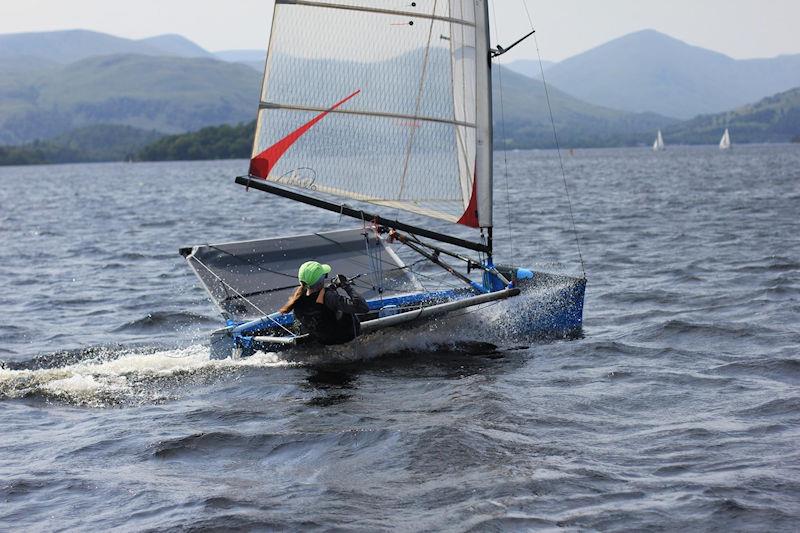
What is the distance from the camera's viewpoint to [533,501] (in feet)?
29.7

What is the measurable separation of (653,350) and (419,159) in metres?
4.48

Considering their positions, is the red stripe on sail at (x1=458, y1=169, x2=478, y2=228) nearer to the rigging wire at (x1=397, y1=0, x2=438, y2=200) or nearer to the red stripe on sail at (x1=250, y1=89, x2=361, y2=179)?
the rigging wire at (x1=397, y1=0, x2=438, y2=200)

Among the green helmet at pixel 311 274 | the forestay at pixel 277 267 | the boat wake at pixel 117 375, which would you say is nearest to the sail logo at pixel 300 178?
the forestay at pixel 277 267

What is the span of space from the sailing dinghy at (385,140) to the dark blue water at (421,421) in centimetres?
86

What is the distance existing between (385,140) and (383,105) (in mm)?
525

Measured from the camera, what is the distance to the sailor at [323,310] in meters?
13.5

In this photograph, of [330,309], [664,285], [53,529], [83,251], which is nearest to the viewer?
[53,529]

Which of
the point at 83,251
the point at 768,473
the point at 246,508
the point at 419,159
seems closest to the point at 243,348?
the point at 419,159

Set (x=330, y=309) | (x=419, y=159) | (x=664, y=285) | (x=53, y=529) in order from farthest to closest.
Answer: (x=664, y=285)
(x=419, y=159)
(x=330, y=309)
(x=53, y=529)

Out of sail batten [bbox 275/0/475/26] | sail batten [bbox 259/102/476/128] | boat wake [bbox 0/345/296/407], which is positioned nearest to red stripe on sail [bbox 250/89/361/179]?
sail batten [bbox 259/102/476/128]

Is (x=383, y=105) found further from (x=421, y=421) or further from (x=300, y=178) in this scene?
(x=421, y=421)

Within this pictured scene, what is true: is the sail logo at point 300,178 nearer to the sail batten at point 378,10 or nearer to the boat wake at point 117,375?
the sail batten at point 378,10

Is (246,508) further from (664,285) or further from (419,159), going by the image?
(664,285)

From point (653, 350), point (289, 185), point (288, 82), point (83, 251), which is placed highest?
point (288, 82)
